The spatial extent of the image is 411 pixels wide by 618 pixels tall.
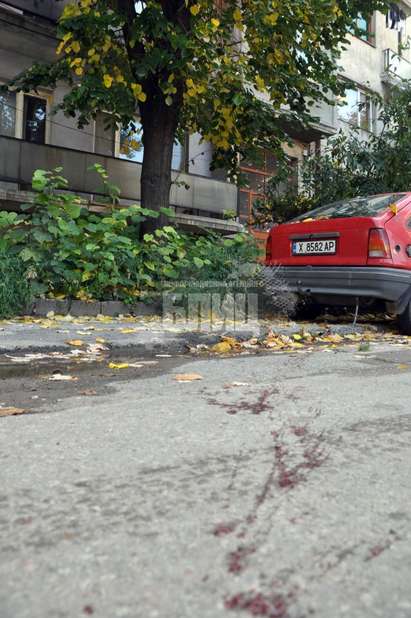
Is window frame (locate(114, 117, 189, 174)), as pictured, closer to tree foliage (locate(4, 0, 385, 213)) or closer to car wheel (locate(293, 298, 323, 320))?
tree foliage (locate(4, 0, 385, 213))

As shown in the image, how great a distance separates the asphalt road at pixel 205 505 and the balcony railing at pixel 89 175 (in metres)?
7.48

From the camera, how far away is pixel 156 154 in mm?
8383

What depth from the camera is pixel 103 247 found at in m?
6.76

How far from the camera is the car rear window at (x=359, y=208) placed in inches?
245

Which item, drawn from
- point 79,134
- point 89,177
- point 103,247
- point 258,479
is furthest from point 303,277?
point 79,134

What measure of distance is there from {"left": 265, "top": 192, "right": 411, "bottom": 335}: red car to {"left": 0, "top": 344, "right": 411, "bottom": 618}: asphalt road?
10.2 ft

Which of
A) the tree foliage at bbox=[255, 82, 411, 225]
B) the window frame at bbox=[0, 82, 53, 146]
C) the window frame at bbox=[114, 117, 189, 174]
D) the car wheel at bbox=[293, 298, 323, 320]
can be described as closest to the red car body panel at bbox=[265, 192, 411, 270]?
the car wheel at bbox=[293, 298, 323, 320]

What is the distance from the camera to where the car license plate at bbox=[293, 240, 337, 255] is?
20.6 feet

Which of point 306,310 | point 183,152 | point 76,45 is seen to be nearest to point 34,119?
point 183,152

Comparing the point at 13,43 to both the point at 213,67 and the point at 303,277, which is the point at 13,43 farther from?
the point at 303,277

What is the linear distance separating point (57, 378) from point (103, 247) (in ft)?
11.7

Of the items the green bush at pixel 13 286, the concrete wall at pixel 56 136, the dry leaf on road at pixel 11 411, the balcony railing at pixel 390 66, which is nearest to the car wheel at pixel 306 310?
the green bush at pixel 13 286

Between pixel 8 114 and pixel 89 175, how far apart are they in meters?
2.17

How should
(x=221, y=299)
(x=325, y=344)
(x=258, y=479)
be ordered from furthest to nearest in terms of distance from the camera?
(x=221, y=299), (x=325, y=344), (x=258, y=479)
